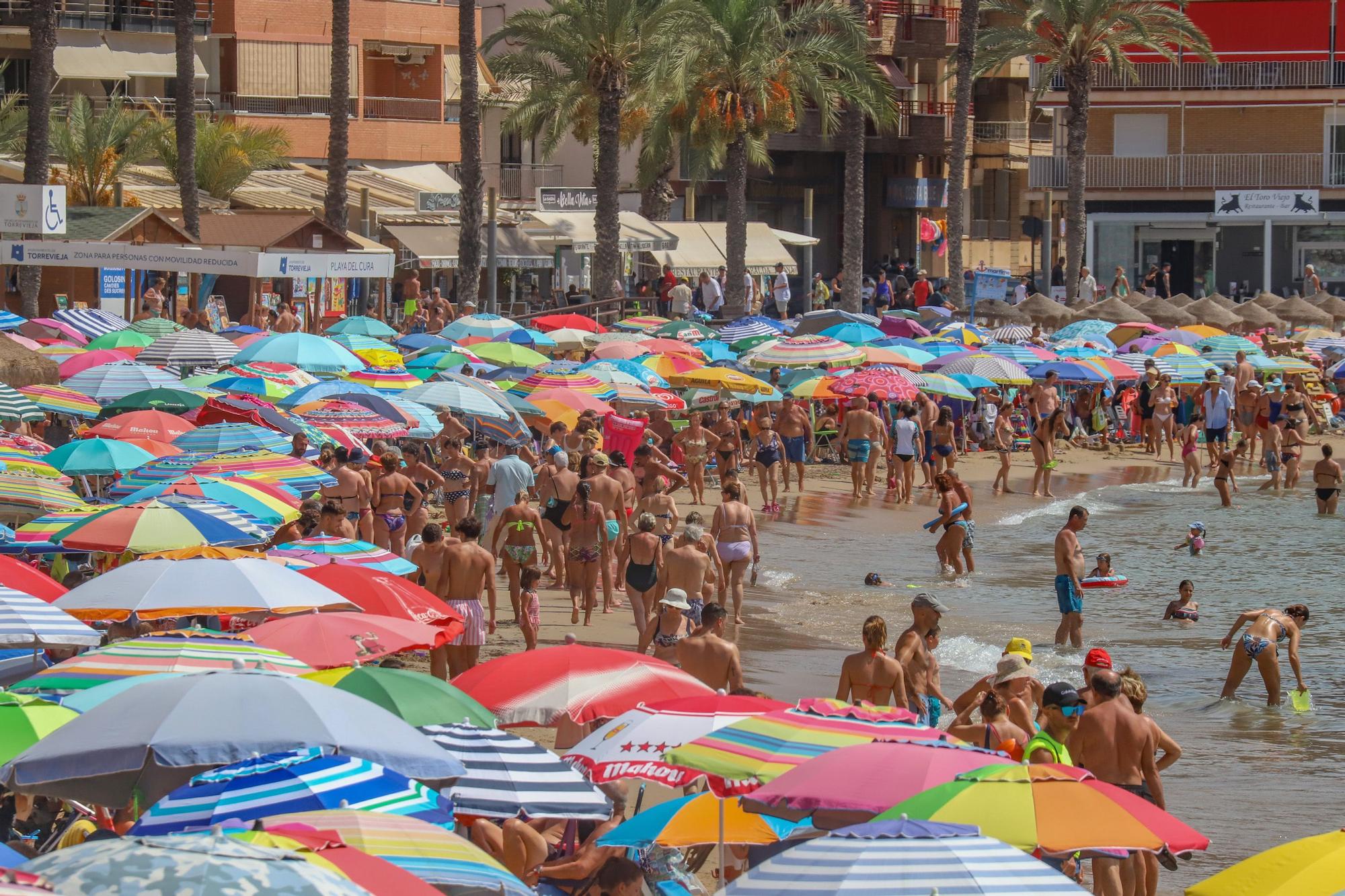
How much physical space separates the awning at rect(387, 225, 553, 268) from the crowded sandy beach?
7602 millimetres

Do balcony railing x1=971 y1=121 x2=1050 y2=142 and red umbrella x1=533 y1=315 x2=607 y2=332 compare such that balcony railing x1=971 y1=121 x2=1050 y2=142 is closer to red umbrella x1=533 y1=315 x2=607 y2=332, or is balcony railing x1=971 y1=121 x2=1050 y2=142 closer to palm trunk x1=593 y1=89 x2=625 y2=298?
palm trunk x1=593 y1=89 x2=625 y2=298

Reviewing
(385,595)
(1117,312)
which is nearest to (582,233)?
(1117,312)

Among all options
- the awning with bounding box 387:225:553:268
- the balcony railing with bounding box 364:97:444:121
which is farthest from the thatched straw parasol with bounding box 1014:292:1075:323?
the balcony railing with bounding box 364:97:444:121

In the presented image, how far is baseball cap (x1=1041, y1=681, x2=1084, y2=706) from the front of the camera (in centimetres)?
892

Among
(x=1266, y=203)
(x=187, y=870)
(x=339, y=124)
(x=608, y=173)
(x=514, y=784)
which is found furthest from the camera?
(x=1266, y=203)

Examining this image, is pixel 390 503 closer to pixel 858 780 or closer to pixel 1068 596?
pixel 1068 596

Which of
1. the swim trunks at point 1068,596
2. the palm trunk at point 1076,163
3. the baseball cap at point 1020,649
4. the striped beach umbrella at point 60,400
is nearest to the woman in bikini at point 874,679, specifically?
the baseball cap at point 1020,649

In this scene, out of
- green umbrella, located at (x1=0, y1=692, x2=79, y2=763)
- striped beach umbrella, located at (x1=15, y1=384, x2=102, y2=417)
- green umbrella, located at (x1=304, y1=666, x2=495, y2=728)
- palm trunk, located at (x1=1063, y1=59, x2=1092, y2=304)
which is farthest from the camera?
palm trunk, located at (x1=1063, y1=59, x2=1092, y2=304)

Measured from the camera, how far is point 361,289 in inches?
1421

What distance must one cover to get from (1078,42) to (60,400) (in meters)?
30.9

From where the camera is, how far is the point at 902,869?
5.23 m

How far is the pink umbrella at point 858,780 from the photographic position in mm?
6875

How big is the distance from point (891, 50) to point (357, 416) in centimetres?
3870

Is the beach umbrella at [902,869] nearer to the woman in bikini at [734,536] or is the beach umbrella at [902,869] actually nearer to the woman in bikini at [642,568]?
the woman in bikini at [642,568]
